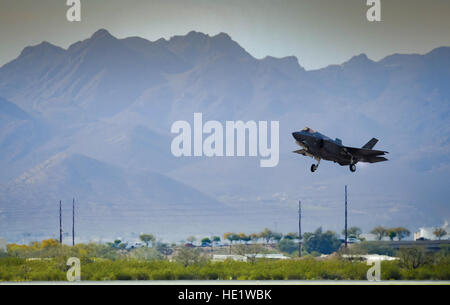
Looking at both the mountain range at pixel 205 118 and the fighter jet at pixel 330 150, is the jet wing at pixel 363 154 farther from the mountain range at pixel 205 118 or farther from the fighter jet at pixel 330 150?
the mountain range at pixel 205 118

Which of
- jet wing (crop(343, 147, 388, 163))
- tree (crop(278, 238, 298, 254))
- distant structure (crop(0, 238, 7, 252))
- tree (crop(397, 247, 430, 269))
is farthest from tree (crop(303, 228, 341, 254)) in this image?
jet wing (crop(343, 147, 388, 163))

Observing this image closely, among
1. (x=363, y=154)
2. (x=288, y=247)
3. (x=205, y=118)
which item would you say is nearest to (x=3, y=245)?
(x=288, y=247)

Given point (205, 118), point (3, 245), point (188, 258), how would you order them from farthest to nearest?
point (205, 118)
point (3, 245)
point (188, 258)

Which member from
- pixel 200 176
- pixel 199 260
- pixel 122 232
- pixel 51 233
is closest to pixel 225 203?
pixel 200 176

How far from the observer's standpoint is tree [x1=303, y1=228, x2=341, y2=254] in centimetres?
5888

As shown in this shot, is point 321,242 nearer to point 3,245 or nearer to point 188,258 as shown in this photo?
point 3,245

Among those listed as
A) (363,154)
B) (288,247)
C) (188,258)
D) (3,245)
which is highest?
(363,154)

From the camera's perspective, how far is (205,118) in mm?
157625

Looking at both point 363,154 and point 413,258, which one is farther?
point 413,258

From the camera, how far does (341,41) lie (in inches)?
1861

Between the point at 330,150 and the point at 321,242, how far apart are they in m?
37.9

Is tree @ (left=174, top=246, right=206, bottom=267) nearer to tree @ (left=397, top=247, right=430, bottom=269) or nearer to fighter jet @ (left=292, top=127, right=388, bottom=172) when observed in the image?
tree @ (left=397, top=247, right=430, bottom=269)

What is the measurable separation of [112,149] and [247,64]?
44.0m

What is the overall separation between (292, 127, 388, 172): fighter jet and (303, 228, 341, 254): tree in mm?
33681
